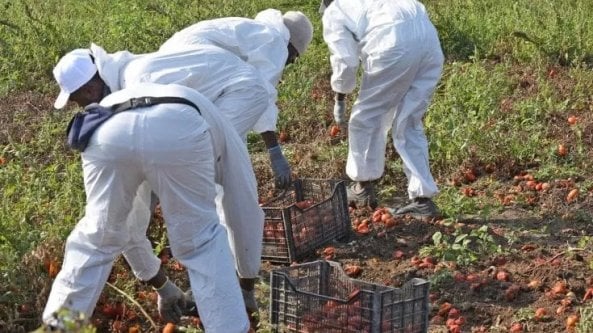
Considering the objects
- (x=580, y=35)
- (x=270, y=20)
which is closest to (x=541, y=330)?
(x=270, y=20)

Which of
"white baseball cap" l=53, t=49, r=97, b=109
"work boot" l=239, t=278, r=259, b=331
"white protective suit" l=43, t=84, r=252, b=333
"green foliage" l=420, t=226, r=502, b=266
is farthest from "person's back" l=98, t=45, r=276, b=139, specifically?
"green foliage" l=420, t=226, r=502, b=266

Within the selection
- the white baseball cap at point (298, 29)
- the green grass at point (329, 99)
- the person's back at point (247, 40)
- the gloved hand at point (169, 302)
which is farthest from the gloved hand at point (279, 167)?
the gloved hand at point (169, 302)

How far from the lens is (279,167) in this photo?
232 inches

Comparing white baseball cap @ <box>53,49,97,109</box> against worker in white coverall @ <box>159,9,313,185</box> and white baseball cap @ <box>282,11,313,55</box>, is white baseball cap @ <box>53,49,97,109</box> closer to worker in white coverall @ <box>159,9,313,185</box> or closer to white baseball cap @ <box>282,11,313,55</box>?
worker in white coverall @ <box>159,9,313,185</box>

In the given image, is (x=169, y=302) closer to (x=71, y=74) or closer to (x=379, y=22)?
(x=71, y=74)

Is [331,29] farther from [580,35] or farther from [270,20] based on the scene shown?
[580,35]

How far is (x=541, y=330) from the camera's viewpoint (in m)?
4.88

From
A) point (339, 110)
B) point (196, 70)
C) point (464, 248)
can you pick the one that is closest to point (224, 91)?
point (196, 70)

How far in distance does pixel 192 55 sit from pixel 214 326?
1391 mm

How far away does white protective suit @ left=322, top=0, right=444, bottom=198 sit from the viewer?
246 inches

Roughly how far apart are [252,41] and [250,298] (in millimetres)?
1401

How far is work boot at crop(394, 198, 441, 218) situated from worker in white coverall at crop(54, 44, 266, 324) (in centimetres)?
151

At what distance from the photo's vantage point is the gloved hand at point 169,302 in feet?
15.9

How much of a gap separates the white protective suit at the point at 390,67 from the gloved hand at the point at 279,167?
80 cm
